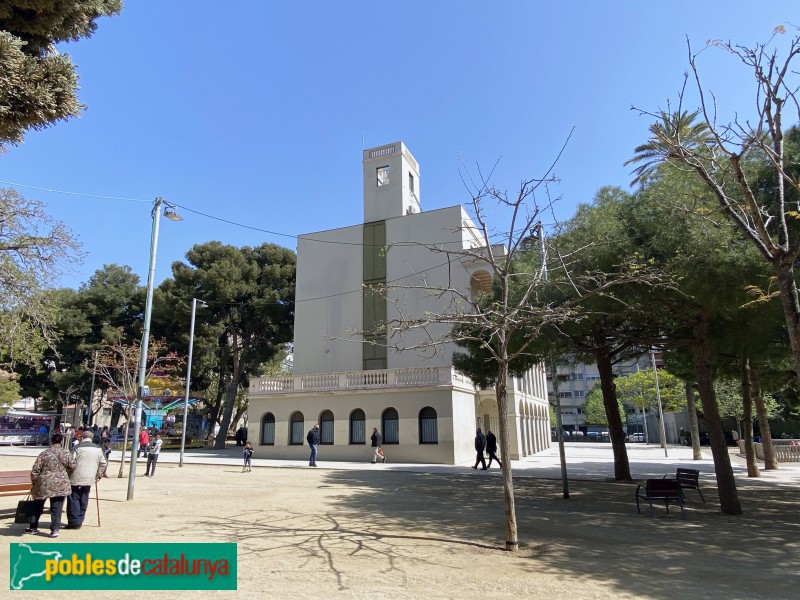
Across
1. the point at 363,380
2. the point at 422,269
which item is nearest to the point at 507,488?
the point at 363,380

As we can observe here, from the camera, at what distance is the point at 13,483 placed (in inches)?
425

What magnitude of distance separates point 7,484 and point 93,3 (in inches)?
384

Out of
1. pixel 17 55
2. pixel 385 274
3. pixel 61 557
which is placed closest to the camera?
pixel 17 55

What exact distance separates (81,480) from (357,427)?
20.6 meters

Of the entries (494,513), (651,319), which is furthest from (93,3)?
(651,319)

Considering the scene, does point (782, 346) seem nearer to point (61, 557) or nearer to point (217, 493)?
point (217, 493)

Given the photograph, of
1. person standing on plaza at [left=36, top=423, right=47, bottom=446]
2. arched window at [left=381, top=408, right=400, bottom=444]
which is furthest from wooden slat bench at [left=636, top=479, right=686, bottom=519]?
person standing on plaza at [left=36, top=423, right=47, bottom=446]

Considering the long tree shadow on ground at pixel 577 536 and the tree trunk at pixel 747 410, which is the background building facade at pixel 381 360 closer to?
the tree trunk at pixel 747 410

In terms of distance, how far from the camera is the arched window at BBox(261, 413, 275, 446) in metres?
31.1

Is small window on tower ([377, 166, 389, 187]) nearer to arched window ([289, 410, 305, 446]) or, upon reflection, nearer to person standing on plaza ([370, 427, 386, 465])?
arched window ([289, 410, 305, 446])

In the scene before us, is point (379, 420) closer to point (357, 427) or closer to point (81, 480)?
point (357, 427)

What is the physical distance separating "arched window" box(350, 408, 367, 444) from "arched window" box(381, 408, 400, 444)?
1.19m

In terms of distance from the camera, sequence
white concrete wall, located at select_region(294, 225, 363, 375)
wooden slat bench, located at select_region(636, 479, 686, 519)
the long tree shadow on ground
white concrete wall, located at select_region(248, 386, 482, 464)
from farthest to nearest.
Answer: white concrete wall, located at select_region(294, 225, 363, 375), white concrete wall, located at select_region(248, 386, 482, 464), wooden slat bench, located at select_region(636, 479, 686, 519), the long tree shadow on ground

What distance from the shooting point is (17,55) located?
4.91 meters
